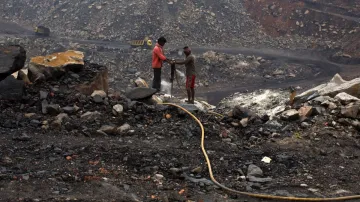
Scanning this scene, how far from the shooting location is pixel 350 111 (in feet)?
25.5

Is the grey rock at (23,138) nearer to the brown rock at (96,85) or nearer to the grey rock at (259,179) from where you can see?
the brown rock at (96,85)

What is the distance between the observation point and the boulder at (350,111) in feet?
25.5

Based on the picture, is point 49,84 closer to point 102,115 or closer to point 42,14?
point 102,115

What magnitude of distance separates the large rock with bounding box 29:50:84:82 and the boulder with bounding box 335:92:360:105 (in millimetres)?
5647

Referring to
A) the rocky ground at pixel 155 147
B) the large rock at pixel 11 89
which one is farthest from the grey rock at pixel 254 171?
the large rock at pixel 11 89

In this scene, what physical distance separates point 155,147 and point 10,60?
3.48 meters

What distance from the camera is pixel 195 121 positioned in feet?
25.0

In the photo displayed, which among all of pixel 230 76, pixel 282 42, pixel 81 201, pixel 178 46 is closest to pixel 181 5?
pixel 178 46

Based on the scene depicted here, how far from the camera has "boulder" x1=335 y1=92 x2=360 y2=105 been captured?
26.7 ft

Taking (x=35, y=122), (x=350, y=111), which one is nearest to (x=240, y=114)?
(x=350, y=111)

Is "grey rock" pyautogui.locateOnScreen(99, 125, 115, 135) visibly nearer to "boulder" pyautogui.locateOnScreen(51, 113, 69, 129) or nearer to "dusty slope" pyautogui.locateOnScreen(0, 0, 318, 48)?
"boulder" pyautogui.locateOnScreen(51, 113, 69, 129)

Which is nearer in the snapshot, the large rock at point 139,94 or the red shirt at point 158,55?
the large rock at point 139,94

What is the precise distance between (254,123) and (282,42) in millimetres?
16132

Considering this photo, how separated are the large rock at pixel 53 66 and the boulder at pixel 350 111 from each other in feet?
18.5
